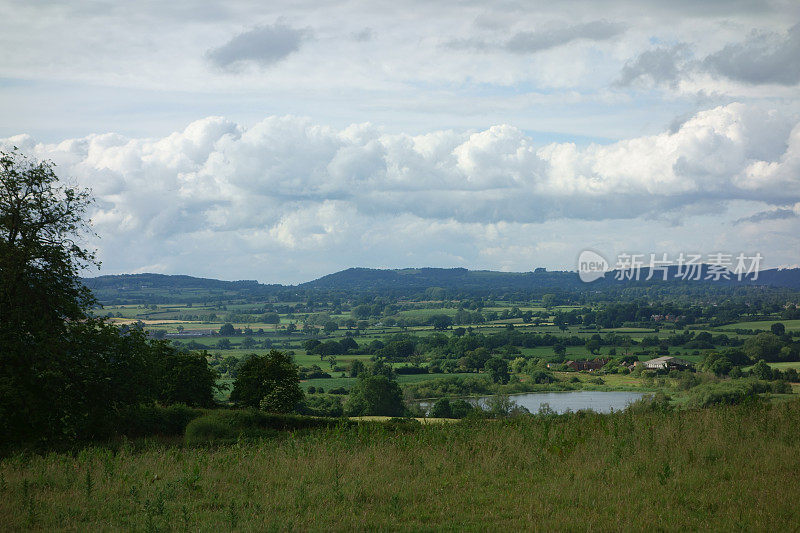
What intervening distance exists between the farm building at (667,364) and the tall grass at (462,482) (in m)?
69.5

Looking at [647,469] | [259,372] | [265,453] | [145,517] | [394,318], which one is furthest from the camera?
[394,318]

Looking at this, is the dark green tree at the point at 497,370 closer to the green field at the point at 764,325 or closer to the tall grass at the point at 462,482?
the green field at the point at 764,325

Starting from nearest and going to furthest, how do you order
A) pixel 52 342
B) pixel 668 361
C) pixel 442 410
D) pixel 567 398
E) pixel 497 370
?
pixel 52 342, pixel 442 410, pixel 567 398, pixel 668 361, pixel 497 370

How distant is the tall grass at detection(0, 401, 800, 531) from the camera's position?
27.5 feet

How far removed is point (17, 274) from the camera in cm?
2105

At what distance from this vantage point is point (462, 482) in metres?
10.3

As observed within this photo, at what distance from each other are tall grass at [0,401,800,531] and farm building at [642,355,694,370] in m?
69.5

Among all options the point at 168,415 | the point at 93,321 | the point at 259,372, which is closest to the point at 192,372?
the point at 259,372

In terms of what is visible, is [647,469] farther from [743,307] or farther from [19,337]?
[743,307]

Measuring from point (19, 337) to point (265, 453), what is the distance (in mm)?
12130

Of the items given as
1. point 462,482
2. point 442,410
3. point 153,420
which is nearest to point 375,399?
point 442,410

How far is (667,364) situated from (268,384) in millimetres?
60473

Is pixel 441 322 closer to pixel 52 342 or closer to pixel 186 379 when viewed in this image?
pixel 186 379

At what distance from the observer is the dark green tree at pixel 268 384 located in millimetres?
34875
